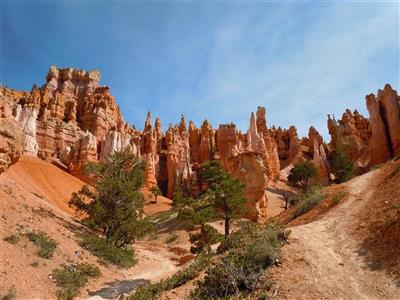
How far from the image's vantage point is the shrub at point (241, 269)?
10438 millimetres

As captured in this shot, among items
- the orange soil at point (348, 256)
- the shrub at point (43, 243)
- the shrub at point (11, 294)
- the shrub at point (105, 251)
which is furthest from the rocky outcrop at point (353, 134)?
the shrub at point (11, 294)

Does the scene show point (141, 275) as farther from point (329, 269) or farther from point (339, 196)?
point (339, 196)

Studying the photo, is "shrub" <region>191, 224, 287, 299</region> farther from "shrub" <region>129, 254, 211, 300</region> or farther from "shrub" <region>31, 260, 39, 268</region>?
"shrub" <region>31, 260, 39, 268</region>

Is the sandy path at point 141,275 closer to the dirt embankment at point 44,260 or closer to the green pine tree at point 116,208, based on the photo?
the dirt embankment at point 44,260

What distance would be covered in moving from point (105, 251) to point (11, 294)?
855 centimetres

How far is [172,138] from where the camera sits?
247 feet

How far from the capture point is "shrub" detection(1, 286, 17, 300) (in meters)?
10.7

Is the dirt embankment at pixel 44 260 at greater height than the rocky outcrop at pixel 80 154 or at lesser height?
lesser

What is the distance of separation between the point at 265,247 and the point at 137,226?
12.4 m

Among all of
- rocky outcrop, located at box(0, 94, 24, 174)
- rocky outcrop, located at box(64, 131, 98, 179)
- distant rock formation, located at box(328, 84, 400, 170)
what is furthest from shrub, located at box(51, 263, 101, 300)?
rocky outcrop, located at box(64, 131, 98, 179)

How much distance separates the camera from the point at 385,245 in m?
11.8

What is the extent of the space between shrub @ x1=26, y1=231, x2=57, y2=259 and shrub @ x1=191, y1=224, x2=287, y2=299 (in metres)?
7.62

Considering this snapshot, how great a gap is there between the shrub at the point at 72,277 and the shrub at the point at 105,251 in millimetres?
2325

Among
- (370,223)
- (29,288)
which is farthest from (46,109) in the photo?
(370,223)
